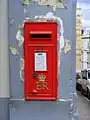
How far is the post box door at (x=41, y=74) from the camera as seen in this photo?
4.82 m

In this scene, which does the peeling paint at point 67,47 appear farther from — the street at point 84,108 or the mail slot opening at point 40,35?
the street at point 84,108

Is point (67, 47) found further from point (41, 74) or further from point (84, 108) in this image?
point (84, 108)

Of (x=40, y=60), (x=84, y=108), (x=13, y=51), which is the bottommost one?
(x=84, y=108)

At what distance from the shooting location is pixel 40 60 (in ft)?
15.8

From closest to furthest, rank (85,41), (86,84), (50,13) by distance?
(50,13) → (86,84) → (85,41)

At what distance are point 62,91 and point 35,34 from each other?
854 millimetres

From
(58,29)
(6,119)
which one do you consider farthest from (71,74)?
(6,119)

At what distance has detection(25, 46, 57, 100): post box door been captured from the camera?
482 cm

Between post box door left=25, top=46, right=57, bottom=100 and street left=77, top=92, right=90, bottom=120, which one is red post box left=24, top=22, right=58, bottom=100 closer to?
post box door left=25, top=46, right=57, bottom=100

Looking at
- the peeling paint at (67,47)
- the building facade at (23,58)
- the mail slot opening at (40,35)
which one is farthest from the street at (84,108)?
the mail slot opening at (40,35)

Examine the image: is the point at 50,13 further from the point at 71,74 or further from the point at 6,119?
the point at 6,119

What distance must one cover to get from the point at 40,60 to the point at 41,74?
0.62ft

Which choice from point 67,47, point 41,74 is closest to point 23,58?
point 41,74

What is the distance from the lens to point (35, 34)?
4.82m
